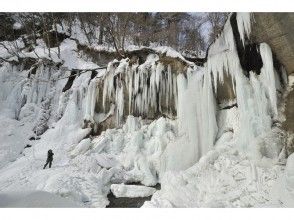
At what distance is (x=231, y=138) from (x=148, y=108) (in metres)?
2.00

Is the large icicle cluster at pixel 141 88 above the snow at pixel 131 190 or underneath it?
above

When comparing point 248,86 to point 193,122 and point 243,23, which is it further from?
point 193,122

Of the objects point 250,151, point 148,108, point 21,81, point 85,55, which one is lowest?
point 250,151

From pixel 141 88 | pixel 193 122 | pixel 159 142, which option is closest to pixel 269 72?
pixel 193 122

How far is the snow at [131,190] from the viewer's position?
20.8 ft

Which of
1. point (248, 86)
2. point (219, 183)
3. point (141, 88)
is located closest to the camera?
point (219, 183)

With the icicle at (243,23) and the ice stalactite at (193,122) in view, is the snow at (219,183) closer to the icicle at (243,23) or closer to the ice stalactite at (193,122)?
the ice stalactite at (193,122)

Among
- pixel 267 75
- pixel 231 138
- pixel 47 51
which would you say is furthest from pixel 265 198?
pixel 47 51

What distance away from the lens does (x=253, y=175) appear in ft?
19.6

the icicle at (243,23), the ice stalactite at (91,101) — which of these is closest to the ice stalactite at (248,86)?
the icicle at (243,23)

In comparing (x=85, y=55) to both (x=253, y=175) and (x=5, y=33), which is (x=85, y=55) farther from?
(x=253, y=175)

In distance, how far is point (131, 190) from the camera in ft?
21.0

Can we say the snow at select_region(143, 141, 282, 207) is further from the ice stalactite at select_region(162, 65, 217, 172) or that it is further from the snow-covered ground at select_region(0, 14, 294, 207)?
the ice stalactite at select_region(162, 65, 217, 172)

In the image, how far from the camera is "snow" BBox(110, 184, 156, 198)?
20.8 ft
